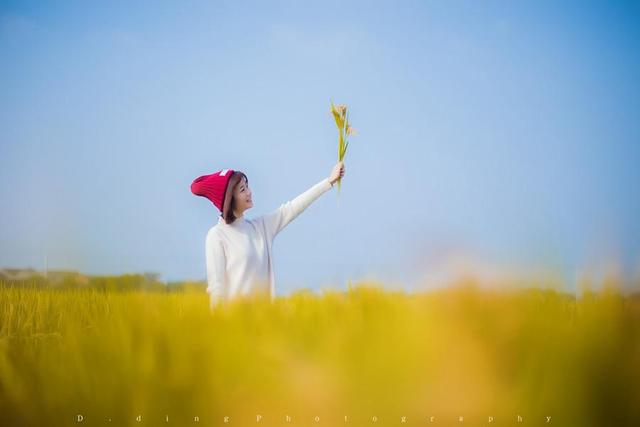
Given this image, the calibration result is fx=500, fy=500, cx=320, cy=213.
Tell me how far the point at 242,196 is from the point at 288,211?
0.99 feet

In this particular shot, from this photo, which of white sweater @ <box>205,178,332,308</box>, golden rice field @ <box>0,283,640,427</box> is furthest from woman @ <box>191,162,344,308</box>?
golden rice field @ <box>0,283,640,427</box>

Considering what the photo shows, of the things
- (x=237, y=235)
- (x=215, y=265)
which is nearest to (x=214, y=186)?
(x=237, y=235)

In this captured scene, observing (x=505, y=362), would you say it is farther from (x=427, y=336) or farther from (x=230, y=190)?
(x=230, y=190)

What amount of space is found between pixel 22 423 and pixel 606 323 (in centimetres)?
132

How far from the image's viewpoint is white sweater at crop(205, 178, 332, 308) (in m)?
2.85

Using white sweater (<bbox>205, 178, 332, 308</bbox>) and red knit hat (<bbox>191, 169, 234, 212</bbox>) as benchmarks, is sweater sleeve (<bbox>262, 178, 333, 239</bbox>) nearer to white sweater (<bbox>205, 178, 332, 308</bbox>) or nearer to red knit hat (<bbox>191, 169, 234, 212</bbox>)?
white sweater (<bbox>205, 178, 332, 308</bbox>)

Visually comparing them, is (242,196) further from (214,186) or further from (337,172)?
(337,172)

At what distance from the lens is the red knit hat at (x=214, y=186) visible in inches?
113

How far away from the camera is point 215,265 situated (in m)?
2.83

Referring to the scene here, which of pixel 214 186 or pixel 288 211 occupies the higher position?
pixel 214 186

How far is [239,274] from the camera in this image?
291 cm

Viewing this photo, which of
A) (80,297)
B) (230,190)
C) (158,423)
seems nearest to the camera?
(158,423)

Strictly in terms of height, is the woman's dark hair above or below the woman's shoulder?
above

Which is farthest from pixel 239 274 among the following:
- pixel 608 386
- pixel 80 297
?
pixel 608 386
